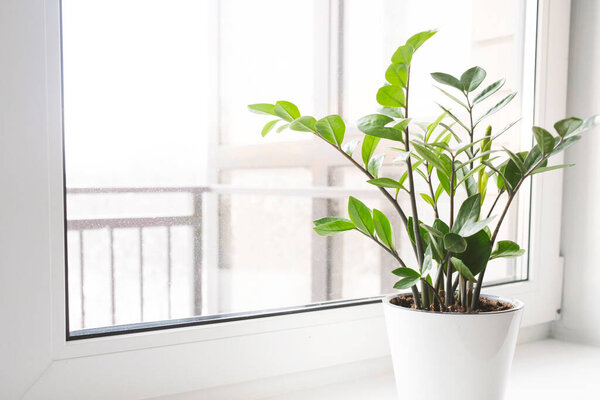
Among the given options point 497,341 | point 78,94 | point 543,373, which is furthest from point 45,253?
point 543,373

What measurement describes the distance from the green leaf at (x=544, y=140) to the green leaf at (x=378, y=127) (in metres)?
0.15

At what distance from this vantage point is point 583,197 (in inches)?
46.8

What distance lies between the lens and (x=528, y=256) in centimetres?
119

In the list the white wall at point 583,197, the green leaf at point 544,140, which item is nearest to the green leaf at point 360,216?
the green leaf at point 544,140

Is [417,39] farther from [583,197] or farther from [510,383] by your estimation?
[583,197]

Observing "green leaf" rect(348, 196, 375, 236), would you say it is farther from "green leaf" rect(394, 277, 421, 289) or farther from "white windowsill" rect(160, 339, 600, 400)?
"white windowsill" rect(160, 339, 600, 400)

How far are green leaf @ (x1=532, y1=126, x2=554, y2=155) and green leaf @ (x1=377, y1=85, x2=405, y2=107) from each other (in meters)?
0.16

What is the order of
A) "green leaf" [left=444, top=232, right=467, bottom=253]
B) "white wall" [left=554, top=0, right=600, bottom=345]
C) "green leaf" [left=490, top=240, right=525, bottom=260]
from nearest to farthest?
1. "green leaf" [left=444, top=232, right=467, bottom=253]
2. "green leaf" [left=490, top=240, right=525, bottom=260]
3. "white wall" [left=554, top=0, right=600, bottom=345]

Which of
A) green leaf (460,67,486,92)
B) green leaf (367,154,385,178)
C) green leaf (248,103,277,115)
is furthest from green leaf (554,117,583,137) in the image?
green leaf (248,103,277,115)

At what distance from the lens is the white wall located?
117cm

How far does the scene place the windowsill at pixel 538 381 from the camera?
0.86 meters

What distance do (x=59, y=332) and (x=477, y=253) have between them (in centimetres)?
52

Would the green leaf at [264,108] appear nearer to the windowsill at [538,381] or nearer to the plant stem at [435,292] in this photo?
the plant stem at [435,292]

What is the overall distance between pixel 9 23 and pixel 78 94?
6.1 inches
